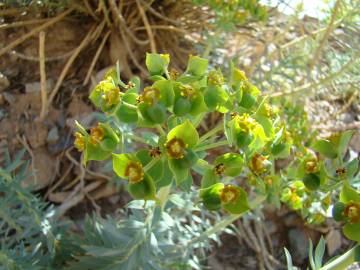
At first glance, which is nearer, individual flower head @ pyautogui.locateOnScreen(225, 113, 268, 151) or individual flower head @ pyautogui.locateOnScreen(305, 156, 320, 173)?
individual flower head @ pyautogui.locateOnScreen(225, 113, 268, 151)

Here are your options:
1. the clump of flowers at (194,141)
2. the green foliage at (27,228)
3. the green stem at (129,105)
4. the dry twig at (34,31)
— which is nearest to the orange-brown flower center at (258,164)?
the clump of flowers at (194,141)

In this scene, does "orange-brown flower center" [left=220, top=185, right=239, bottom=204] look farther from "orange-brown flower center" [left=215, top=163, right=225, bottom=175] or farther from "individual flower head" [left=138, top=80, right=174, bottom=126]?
"individual flower head" [left=138, top=80, right=174, bottom=126]

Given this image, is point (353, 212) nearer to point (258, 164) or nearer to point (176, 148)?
point (258, 164)

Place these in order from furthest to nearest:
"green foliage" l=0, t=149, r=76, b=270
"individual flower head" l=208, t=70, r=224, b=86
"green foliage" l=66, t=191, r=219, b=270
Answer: "green foliage" l=0, t=149, r=76, b=270, "green foliage" l=66, t=191, r=219, b=270, "individual flower head" l=208, t=70, r=224, b=86

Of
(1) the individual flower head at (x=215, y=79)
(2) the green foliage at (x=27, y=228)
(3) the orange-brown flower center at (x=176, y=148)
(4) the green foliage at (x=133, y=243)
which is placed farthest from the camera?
(2) the green foliage at (x=27, y=228)

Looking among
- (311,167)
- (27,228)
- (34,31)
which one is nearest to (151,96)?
(311,167)

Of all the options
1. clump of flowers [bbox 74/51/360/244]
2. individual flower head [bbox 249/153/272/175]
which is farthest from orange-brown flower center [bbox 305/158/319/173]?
individual flower head [bbox 249/153/272/175]

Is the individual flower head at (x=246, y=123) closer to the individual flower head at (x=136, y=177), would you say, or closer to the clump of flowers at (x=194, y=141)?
the clump of flowers at (x=194, y=141)

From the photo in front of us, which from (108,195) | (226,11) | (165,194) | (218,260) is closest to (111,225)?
(165,194)

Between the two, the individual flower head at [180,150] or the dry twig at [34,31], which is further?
the dry twig at [34,31]

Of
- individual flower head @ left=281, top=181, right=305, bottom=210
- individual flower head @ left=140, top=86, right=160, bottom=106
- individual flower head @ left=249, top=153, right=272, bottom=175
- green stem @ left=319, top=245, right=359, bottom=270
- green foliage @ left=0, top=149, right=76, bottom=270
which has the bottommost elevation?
green foliage @ left=0, top=149, right=76, bottom=270

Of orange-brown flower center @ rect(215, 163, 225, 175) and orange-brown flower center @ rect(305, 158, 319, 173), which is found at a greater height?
orange-brown flower center @ rect(215, 163, 225, 175)
